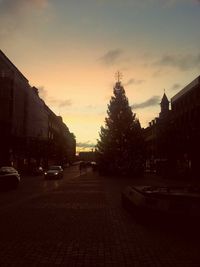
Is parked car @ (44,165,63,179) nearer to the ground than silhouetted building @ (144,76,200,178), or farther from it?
nearer to the ground

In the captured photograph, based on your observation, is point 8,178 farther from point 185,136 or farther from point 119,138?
point 119,138

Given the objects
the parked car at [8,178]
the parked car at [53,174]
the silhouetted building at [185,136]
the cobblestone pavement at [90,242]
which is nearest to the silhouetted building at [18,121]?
the parked car at [53,174]

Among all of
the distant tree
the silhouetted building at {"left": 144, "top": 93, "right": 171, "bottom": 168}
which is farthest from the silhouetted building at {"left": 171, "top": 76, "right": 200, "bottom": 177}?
the silhouetted building at {"left": 144, "top": 93, "right": 171, "bottom": 168}

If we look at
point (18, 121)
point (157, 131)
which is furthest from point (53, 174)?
point (157, 131)

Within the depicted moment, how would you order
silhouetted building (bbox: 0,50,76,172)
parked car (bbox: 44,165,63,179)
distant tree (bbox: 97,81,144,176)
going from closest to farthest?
parked car (bbox: 44,165,63,179)
distant tree (bbox: 97,81,144,176)
silhouetted building (bbox: 0,50,76,172)

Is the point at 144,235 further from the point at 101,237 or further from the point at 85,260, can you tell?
the point at 85,260

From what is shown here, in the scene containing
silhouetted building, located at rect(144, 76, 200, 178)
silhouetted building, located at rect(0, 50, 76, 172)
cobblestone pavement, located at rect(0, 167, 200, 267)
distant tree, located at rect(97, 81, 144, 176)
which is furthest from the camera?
silhouetted building, located at rect(0, 50, 76, 172)

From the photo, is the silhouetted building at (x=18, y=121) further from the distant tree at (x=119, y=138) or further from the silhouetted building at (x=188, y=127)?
the silhouetted building at (x=188, y=127)

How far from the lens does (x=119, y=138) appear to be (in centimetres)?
6738

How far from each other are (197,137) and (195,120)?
732 centimetres

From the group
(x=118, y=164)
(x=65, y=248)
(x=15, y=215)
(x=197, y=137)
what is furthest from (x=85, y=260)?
(x=118, y=164)

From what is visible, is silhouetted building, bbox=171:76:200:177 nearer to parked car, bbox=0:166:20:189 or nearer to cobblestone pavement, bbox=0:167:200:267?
parked car, bbox=0:166:20:189

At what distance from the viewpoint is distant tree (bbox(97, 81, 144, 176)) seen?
64.5 meters

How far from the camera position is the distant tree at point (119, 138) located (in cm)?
6450
